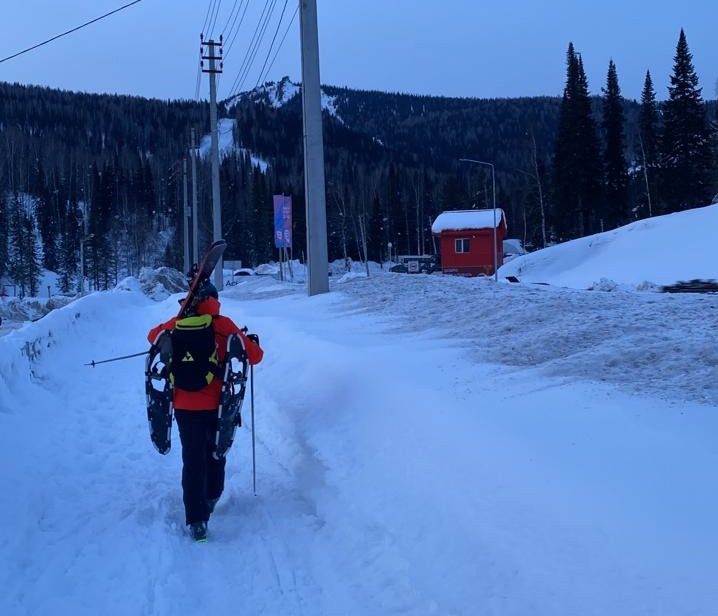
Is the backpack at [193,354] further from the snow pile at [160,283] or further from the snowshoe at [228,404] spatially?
the snow pile at [160,283]

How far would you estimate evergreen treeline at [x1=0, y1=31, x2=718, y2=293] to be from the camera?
202 ft

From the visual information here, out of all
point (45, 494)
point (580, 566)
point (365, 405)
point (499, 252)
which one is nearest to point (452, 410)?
point (365, 405)

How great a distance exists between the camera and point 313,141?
46.5 ft

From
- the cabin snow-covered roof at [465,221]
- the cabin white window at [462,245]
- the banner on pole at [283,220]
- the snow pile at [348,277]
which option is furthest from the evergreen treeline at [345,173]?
the snow pile at [348,277]

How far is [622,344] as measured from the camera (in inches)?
242

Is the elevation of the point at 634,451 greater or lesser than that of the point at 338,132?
lesser

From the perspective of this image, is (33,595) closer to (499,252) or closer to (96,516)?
(96,516)

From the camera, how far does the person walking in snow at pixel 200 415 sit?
4.87 m

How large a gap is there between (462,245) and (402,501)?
144 ft

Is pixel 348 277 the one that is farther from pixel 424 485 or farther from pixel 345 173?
pixel 345 173

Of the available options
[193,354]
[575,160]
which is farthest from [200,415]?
[575,160]

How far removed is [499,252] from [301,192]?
74.2 m

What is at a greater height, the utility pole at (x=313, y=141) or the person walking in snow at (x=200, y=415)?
the utility pole at (x=313, y=141)

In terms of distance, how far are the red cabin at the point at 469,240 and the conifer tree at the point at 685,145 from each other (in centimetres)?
2112
